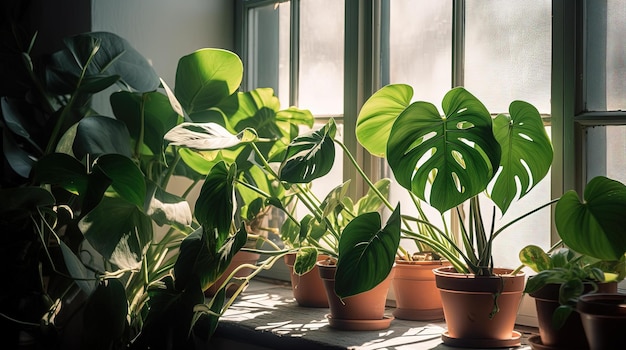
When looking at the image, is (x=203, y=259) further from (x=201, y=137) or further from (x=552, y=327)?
(x=552, y=327)

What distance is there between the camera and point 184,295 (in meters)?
1.42

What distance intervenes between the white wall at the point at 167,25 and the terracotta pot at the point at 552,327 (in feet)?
4.25

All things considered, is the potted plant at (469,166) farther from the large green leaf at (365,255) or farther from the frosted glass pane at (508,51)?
the frosted glass pane at (508,51)

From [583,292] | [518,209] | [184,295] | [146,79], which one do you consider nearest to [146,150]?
[146,79]

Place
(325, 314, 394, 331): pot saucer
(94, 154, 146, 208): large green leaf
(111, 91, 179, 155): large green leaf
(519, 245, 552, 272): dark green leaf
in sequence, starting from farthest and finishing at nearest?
(111, 91, 179, 155): large green leaf < (325, 314, 394, 331): pot saucer < (94, 154, 146, 208): large green leaf < (519, 245, 552, 272): dark green leaf

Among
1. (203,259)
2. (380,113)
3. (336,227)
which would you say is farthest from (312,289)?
(380,113)

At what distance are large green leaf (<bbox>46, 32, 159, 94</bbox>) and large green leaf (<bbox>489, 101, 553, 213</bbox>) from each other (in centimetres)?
93

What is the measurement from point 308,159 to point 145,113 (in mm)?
588

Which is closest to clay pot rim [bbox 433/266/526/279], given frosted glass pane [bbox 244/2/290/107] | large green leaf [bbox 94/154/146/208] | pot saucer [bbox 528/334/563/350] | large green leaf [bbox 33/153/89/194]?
pot saucer [bbox 528/334/563/350]

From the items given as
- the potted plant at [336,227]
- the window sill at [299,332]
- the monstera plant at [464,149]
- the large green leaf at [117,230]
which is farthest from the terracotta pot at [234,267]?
the monstera plant at [464,149]

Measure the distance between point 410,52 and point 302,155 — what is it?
2.02 feet

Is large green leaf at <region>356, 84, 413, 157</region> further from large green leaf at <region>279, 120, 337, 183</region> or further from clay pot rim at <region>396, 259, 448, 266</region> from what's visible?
clay pot rim at <region>396, 259, 448, 266</region>

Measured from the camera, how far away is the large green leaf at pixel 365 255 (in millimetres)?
1184

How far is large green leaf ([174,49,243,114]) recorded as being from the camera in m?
1.70
